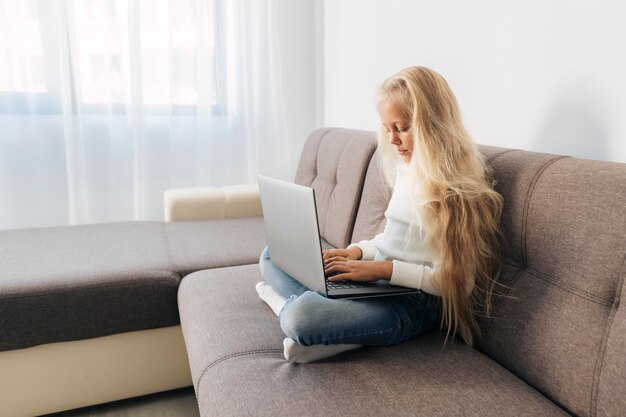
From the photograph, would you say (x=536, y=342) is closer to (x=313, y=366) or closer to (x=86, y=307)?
(x=313, y=366)

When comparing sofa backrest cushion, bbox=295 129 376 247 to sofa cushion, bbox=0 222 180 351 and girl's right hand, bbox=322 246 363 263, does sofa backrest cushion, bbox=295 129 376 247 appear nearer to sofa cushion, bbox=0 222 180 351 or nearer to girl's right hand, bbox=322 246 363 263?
girl's right hand, bbox=322 246 363 263

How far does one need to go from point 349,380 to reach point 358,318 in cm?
14

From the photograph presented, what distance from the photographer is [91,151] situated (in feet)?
8.47

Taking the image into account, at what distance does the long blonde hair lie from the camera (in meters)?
1.14

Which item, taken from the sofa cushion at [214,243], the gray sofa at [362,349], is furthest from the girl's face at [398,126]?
the sofa cushion at [214,243]

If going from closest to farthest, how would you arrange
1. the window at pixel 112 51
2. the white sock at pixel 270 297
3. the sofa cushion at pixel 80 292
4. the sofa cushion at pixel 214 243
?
the white sock at pixel 270 297 < the sofa cushion at pixel 80 292 < the sofa cushion at pixel 214 243 < the window at pixel 112 51

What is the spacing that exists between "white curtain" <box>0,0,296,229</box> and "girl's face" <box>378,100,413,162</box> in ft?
5.27

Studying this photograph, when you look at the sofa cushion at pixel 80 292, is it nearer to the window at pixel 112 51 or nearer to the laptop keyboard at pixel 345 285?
the laptop keyboard at pixel 345 285

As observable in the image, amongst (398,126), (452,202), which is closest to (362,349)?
(452,202)

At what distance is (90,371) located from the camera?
156cm

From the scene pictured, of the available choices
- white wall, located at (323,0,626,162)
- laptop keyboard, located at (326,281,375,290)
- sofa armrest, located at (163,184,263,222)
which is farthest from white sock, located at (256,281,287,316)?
sofa armrest, located at (163,184,263,222)

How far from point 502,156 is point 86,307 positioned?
1221 millimetres

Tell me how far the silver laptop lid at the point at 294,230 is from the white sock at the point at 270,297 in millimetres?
75

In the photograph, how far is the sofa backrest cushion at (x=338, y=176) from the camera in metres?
1.81
